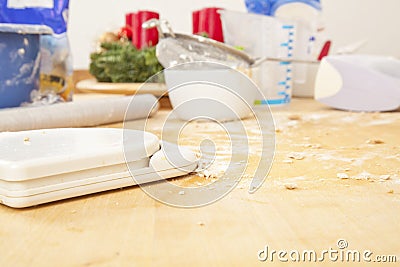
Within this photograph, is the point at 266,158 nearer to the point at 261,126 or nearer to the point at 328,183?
the point at 328,183

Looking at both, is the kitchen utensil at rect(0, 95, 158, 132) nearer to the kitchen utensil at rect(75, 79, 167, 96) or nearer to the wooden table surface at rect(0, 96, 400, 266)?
the kitchen utensil at rect(75, 79, 167, 96)

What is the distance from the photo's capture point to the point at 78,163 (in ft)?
1.34

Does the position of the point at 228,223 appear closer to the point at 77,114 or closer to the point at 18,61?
the point at 77,114

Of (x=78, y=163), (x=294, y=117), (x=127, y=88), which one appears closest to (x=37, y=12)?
(x=127, y=88)

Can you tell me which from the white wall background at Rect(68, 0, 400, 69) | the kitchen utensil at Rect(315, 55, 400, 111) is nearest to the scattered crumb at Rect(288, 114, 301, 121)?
the kitchen utensil at Rect(315, 55, 400, 111)

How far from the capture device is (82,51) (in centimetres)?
168

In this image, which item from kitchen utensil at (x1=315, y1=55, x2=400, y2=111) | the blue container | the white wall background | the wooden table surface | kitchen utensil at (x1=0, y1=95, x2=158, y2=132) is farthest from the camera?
the white wall background

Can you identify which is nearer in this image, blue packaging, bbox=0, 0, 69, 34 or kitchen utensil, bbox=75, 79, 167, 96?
blue packaging, bbox=0, 0, 69, 34

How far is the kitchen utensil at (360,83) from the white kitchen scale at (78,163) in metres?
0.64

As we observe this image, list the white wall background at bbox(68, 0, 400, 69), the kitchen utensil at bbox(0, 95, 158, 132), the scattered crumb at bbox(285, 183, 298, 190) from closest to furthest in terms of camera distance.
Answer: the scattered crumb at bbox(285, 183, 298, 190)
the kitchen utensil at bbox(0, 95, 158, 132)
the white wall background at bbox(68, 0, 400, 69)

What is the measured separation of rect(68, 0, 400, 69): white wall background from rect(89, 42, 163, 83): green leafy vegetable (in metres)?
0.37

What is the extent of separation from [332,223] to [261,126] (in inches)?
18.2

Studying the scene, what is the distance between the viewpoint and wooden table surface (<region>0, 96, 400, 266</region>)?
31 cm

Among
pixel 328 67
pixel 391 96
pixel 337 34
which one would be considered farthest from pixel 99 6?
pixel 391 96
